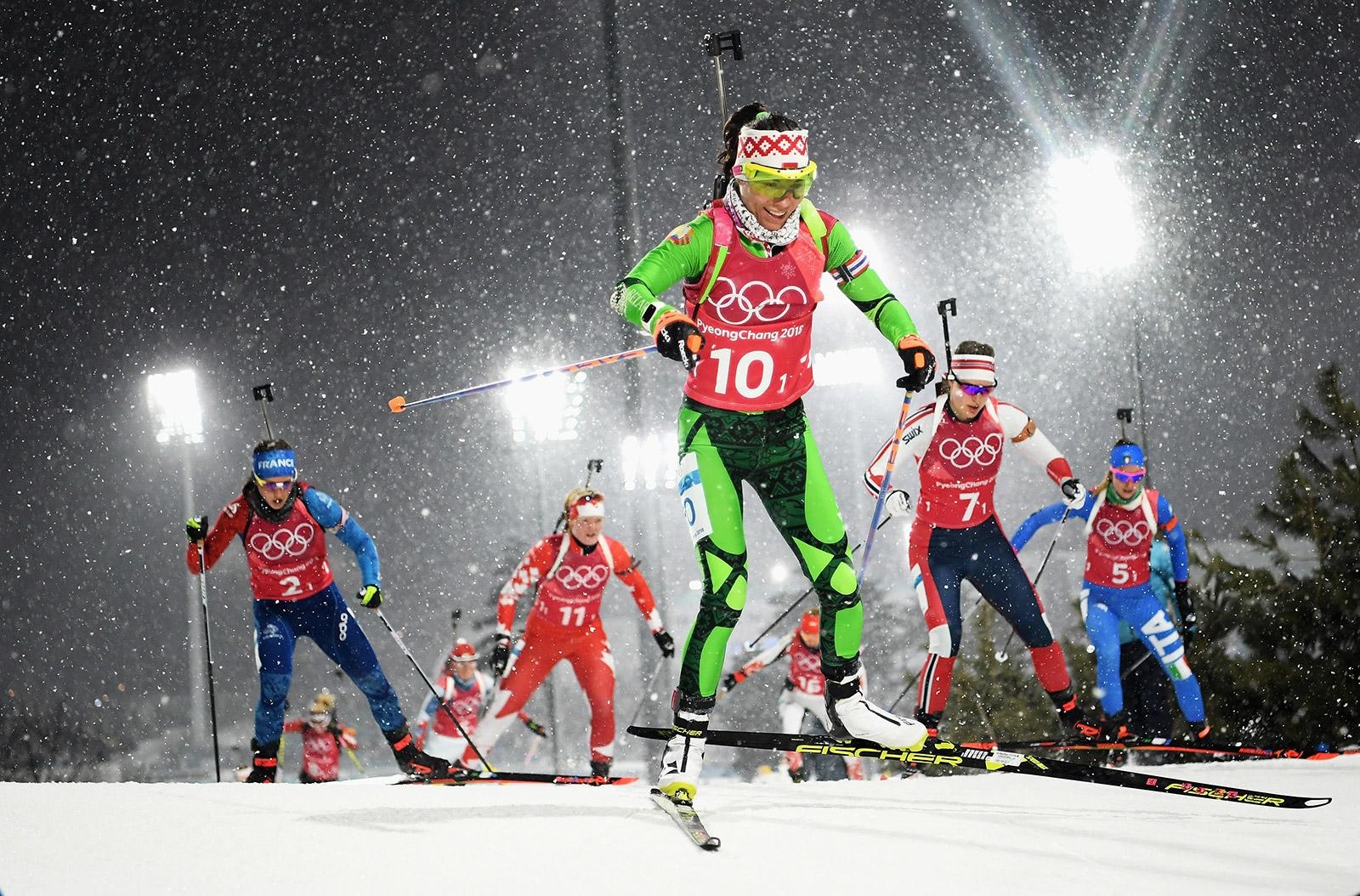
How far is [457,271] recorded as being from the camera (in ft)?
102

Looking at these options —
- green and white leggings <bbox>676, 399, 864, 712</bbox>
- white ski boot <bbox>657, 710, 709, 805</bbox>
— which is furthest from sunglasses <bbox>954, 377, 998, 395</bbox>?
white ski boot <bbox>657, 710, 709, 805</bbox>

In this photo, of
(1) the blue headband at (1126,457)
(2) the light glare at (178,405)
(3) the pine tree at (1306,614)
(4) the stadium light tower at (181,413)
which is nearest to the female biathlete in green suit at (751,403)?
(1) the blue headband at (1126,457)

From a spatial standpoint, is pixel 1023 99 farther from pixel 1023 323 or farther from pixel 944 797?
pixel 944 797

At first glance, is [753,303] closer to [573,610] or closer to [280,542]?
[280,542]

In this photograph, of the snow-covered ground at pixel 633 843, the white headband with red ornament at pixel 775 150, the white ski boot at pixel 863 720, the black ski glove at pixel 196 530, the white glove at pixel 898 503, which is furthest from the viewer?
the black ski glove at pixel 196 530

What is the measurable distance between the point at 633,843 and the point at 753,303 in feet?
5.60

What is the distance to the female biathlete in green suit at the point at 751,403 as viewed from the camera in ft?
11.6

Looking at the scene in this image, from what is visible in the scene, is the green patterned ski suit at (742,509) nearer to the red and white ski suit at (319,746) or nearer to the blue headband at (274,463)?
the blue headband at (274,463)

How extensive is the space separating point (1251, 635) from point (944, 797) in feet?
23.8

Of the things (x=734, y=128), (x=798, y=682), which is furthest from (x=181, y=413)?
(x=734, y=128)

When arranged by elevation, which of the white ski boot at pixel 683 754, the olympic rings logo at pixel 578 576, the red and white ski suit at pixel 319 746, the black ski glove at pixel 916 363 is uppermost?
the black ski glove at pixel 916 363

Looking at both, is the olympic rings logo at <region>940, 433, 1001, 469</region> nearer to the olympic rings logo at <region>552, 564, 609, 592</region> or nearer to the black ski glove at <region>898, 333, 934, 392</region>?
the black ski glove at <region>898, 333, 934, 392</region>

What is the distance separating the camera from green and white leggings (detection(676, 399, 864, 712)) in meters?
3.62

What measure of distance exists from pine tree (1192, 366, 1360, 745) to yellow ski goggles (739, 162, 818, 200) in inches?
312
